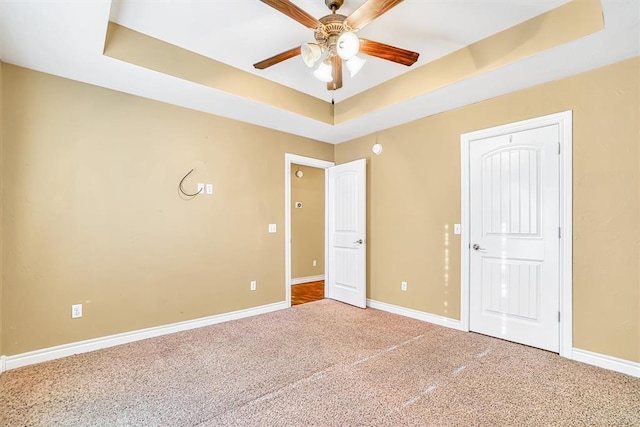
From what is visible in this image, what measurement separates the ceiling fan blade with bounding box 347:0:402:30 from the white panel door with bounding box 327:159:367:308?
7.69 ft

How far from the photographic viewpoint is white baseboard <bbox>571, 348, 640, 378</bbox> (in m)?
2.28

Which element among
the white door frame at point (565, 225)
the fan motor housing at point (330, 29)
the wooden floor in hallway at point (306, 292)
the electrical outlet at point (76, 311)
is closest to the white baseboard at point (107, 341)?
the electrical outlet at point (76, 311)

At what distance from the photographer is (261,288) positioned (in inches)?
154

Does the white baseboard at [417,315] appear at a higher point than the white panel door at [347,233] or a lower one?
lower

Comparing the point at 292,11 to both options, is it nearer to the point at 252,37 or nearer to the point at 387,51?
the point at 387,51

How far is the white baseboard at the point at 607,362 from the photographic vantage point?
228cm

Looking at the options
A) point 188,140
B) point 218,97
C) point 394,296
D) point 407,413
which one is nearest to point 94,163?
point 188,140

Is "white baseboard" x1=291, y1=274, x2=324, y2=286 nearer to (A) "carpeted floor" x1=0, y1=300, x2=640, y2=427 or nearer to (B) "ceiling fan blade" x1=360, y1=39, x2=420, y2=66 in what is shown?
(A) "carpeted floor" x1=0, y1=300, x2=640, y2=427

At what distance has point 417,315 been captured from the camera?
362 centimetres

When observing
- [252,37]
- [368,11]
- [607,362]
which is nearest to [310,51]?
[368,11]

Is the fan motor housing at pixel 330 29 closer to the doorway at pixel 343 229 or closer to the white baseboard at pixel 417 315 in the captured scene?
the doorway at pixel 343 229

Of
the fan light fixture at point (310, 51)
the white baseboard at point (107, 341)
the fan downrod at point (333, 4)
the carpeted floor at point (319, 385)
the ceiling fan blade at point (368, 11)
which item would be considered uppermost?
the fan downrod at point (333, 4)

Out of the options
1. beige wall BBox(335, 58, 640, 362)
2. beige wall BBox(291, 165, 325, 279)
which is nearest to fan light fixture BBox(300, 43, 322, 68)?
beige wall BBox(335, 58, 640, 362)

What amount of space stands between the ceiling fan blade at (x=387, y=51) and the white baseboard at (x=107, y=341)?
125 inches
